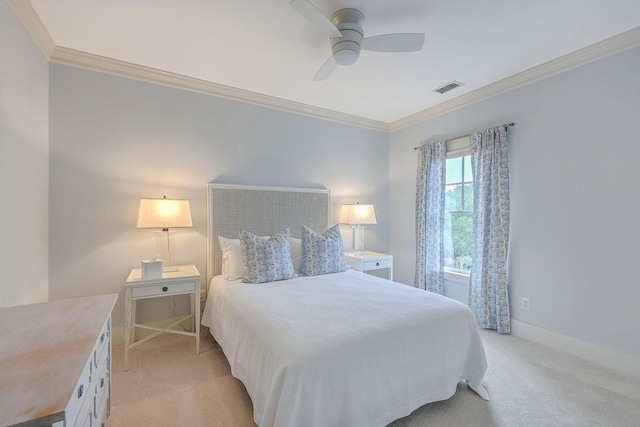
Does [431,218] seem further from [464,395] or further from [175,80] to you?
[175,80]

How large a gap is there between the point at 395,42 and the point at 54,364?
7.99 feet

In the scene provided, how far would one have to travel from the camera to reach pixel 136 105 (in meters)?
2.73

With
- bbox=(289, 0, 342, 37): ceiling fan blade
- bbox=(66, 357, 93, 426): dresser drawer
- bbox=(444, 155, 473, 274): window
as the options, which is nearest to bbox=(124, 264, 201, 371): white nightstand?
bbox=(66, 357, 93, 426): dresser drawer

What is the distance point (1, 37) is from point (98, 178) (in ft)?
3.84

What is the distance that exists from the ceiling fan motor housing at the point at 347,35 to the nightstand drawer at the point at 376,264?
237 cm

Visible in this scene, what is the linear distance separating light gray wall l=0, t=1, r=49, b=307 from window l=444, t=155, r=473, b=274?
4134mm

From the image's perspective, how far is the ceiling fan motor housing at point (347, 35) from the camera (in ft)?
6.35

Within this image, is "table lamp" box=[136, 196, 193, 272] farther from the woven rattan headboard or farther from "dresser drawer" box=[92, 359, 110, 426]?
"dresser drawer" box=[92, 359, 110, 426]

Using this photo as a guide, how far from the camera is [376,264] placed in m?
3.68

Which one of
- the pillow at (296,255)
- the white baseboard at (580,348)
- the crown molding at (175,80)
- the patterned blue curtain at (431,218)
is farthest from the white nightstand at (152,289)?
the white baseboard at (580,348)

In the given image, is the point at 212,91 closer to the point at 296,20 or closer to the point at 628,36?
the point at 296,20

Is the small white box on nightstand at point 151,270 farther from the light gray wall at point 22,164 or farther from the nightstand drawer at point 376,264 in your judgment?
the nightstand drawer at point 376,264

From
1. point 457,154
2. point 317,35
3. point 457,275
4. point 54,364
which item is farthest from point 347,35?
point 457,275

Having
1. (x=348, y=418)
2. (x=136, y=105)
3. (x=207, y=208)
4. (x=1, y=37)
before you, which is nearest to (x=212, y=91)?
(x=136, y=105)
